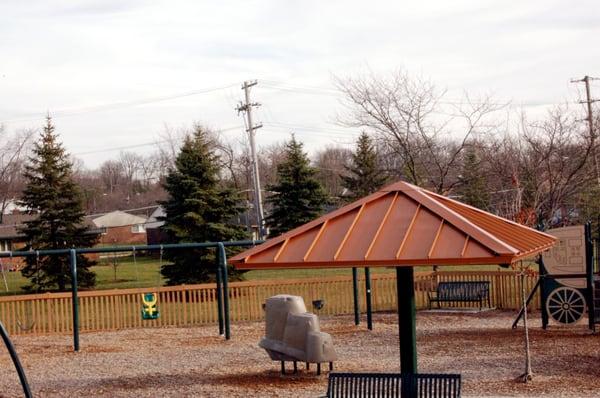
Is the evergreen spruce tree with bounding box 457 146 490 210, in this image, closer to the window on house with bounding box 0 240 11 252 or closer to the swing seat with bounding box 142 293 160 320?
the swing seat with bounding box 142 293 160 320

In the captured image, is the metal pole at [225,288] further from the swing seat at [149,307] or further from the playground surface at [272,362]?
the swing seat at [149,307]

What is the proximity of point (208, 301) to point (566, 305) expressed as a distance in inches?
320

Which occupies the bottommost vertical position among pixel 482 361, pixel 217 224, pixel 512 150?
pixel 482 361

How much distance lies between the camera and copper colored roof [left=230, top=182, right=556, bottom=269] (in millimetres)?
6918

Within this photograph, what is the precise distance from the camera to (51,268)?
3030cm

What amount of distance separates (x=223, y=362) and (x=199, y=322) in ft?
19.8

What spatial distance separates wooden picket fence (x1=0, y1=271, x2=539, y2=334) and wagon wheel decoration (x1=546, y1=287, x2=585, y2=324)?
362 centimetres

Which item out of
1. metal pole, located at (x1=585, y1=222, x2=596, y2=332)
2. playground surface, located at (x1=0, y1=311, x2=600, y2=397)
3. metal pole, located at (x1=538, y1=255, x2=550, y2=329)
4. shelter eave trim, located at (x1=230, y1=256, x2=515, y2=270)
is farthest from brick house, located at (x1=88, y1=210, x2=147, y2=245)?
shelter eave trim, located at (x1=230, y1=256, x2=515, y2=270)

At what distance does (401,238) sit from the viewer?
24.0 ft

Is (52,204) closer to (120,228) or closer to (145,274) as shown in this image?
(145,274)

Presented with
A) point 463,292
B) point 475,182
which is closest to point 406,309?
point 463,292

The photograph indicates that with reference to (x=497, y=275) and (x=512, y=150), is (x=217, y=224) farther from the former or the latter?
(x=497, y=275)

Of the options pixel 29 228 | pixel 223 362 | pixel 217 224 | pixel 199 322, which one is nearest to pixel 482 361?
pixel 223 362

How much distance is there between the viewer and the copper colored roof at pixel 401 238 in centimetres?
692
